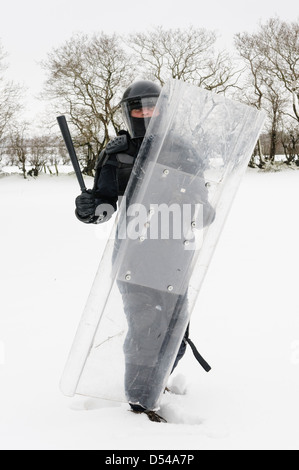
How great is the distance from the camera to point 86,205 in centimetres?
210

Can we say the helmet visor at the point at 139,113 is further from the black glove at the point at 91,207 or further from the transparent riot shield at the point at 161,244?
the black glove at the point at 91,207

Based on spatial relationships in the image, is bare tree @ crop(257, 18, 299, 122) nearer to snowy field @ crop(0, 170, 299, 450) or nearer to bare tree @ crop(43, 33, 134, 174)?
bare tree @ crop(43, 33, 134, 174)

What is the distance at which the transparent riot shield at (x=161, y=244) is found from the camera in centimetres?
185

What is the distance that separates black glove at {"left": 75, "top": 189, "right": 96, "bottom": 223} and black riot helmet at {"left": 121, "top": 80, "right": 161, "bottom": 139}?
326 mm

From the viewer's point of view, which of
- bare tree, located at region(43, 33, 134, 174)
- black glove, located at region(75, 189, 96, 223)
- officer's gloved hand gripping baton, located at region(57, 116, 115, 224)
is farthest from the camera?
bare tree, located at region(43, 33, 134, 174)

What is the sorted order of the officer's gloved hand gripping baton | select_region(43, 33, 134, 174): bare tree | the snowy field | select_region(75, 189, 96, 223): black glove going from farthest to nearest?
select_region(43, 33, 134, 174): bare tree, select_region(75, 189, 96, 223): black glove, the officer's gloved hand gripping baton, the snowy field

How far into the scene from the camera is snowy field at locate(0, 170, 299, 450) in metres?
1.80

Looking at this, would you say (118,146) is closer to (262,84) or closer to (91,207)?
(91,207)

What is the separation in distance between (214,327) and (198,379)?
782 millimetres

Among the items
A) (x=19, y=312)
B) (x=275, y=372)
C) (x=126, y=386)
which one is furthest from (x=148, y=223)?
(x=19, y=312)

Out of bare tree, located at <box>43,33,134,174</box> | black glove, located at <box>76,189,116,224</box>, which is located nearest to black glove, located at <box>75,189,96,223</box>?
black glove, located at <box>76,189,116,224</box>

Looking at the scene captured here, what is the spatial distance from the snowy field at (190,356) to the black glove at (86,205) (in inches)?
33.3

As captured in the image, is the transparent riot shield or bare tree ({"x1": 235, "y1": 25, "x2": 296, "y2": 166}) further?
bare tree ({"x1": 235, "y1": 25, "x2": 296, "y2": 166})

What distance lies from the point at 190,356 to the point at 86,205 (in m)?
1.15
